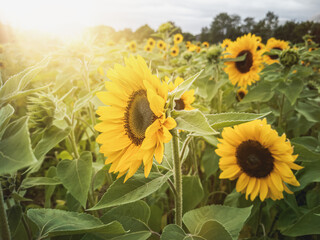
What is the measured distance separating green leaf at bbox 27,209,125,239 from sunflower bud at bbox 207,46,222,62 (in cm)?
174

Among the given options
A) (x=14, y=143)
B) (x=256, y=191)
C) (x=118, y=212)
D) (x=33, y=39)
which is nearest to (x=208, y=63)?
(x=256, y=191)

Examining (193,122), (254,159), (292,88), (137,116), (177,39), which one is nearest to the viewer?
(193,122)

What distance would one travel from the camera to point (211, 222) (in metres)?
0.78

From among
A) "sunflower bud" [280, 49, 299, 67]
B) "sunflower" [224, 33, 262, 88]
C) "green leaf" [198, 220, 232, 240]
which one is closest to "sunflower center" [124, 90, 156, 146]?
"green leaf" [198, 220, 232, 240]

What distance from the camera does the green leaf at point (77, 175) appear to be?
0.99m

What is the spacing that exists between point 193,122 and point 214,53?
5.61ft

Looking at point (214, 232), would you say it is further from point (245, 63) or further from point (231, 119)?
point (245, 63)

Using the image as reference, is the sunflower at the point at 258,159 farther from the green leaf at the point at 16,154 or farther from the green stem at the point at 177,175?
the green leaf at the point at 16,154

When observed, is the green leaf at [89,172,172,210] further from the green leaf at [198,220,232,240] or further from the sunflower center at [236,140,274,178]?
the sunflower center at [236,140,274,178]

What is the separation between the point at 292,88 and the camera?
5.27 ft

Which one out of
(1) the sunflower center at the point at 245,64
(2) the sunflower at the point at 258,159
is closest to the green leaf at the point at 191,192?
(2) the sunflower at the point at 258,159

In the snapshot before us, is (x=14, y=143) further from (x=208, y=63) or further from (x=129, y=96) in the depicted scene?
(x=208, y=63)

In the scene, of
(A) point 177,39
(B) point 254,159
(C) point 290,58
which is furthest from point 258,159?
(A) point 177,39

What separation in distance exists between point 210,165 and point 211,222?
869 millimetres
